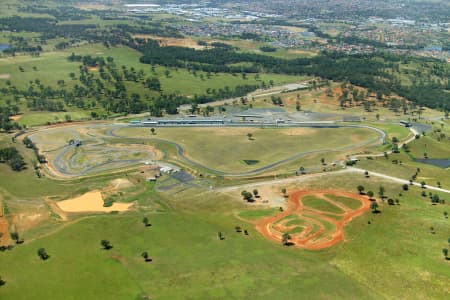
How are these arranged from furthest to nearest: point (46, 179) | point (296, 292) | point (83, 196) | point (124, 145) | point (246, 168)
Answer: point (124, 145) → point (246, 168) → point (46, 179) → point (83, 196) → point (296, 292)

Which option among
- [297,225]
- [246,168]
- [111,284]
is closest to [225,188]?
[246,168]

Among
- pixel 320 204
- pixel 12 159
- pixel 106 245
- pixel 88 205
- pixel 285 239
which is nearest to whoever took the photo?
pixel 106 245

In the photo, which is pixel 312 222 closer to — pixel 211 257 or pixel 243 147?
pixel 211 257

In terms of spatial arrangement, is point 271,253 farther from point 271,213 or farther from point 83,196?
point 83,196

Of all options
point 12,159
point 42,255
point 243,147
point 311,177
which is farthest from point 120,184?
point 311,177

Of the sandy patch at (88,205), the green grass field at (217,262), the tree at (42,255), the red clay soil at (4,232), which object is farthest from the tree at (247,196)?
the red clay soil at (4,232)
